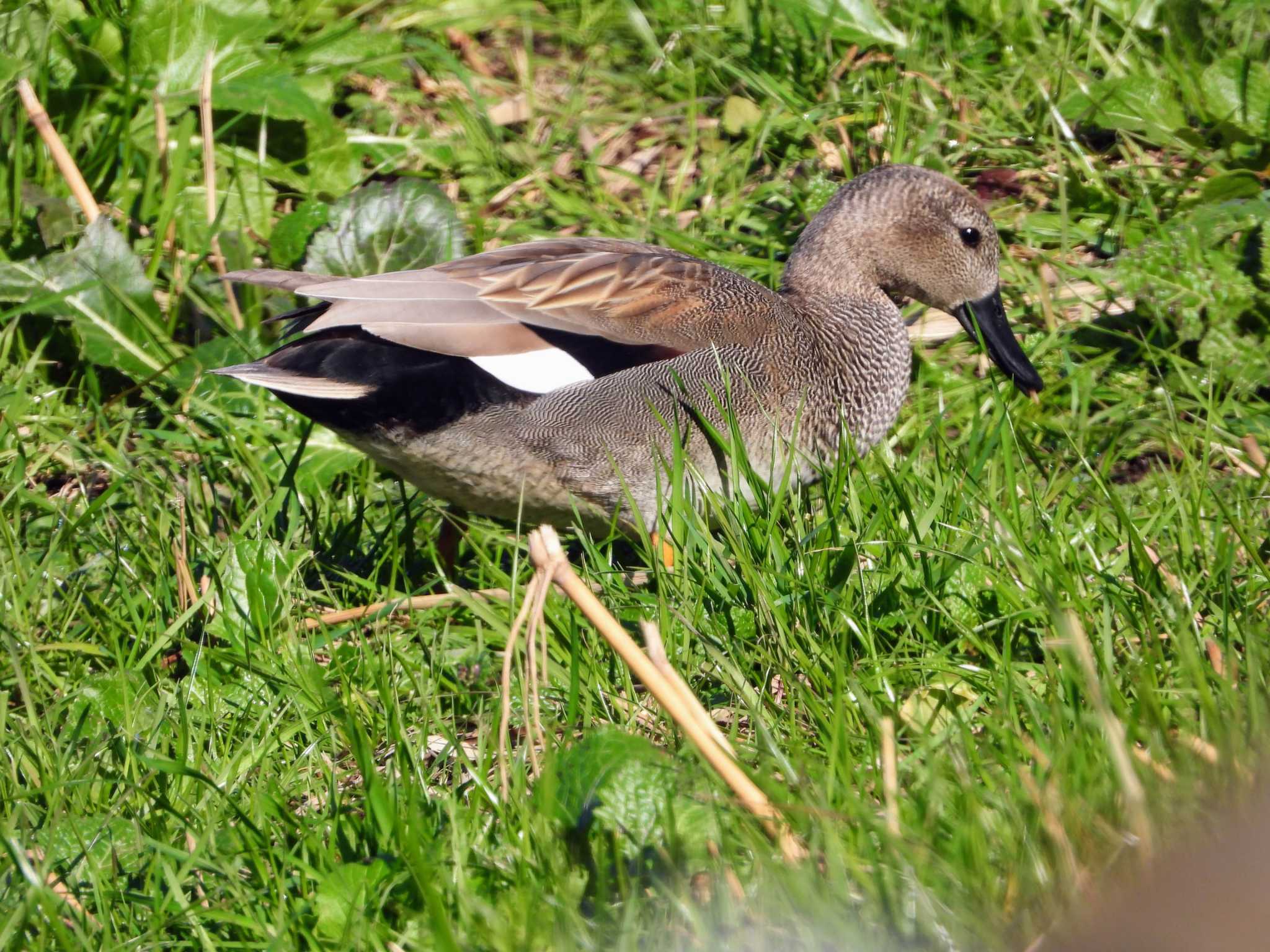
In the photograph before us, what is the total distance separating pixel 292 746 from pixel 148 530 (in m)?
0.97

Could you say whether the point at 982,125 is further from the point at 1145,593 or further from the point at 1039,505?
the point at 1145,593

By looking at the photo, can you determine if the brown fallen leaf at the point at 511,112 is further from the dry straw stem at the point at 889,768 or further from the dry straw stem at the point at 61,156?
the dry straw stem at the point at 889,768

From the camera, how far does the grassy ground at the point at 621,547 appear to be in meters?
1.79

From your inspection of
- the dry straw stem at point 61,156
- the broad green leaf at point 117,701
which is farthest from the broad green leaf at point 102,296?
the broad green leaf at point 117,701

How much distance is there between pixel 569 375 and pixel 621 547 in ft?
2.10

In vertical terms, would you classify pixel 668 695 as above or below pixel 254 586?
above

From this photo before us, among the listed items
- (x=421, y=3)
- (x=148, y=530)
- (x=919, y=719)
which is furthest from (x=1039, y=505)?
(x=421, y=3)

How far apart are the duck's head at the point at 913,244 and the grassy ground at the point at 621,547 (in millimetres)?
284

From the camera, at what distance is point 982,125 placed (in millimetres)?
4449

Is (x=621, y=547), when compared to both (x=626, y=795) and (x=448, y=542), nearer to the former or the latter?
(x=448, y=542)

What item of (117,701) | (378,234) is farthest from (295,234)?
(117,701)

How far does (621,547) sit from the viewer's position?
11.9ft

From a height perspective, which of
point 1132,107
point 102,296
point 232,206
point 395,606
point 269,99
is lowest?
point 395,606

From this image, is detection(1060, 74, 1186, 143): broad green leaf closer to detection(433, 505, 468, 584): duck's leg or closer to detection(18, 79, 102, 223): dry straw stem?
detection(433, 505, 468, 584): duck's leg
